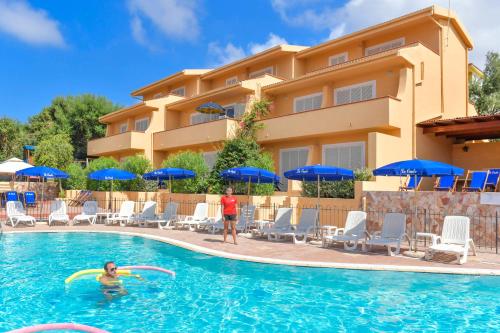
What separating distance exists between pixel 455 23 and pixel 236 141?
44.1 feet

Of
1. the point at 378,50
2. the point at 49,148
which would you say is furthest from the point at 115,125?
the point at 378,50

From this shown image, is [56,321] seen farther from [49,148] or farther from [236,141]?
[49,148]

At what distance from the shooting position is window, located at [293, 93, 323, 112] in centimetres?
2400

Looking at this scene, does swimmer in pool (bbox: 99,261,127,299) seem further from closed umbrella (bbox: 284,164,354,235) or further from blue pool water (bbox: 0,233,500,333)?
closed umbrella (bbox: 284,164,354,235)

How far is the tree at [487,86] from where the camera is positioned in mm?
29172

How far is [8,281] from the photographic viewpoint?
949cm

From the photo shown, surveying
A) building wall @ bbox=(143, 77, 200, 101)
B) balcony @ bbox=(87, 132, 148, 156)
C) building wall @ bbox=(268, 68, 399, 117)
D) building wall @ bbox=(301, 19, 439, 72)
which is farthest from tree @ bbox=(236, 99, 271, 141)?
balcony @ bbox=(87, 132, 148, 156)

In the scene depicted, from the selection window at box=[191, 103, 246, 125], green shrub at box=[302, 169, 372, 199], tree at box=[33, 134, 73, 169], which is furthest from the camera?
tree at box=[33, 134, 73, 169]

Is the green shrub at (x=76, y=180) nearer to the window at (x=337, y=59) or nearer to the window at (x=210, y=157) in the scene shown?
the window at (x=210, y=157)

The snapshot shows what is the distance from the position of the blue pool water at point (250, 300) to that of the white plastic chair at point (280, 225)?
3.39m

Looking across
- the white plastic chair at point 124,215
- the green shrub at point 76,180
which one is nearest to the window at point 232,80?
the green shrub at point 76,180

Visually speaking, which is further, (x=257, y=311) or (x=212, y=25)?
(x=212, y=25)

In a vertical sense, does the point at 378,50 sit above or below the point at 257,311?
above

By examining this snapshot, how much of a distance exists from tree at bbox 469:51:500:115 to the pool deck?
21.0 m
